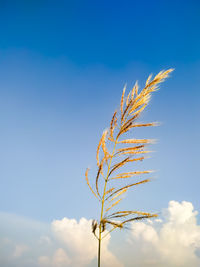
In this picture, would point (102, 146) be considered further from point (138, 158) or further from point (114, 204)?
point (114, 204)

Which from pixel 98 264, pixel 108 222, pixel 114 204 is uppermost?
pixel 114 204

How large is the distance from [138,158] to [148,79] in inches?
48.3

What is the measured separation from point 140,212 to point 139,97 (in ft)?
5.22

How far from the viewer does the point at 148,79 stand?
3592 mm

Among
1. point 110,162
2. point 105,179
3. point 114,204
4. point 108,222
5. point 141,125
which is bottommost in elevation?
point 108,222

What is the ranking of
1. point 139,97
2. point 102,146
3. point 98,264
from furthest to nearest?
point 139,97 → point 102,146 → point 98,264

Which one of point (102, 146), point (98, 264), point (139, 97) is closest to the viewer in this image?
point (98, 264)

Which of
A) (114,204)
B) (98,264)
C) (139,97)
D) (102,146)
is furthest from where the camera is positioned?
(139,97)

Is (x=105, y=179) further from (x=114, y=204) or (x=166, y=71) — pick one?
(x=166, y=71)

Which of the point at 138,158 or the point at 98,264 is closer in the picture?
the point at 98,264

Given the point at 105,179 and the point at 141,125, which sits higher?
the point at 141,125

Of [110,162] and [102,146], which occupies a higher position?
[102,146]

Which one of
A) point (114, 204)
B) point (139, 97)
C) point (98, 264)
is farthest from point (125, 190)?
point (139, 97)


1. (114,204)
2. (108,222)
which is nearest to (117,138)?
(114,204)
